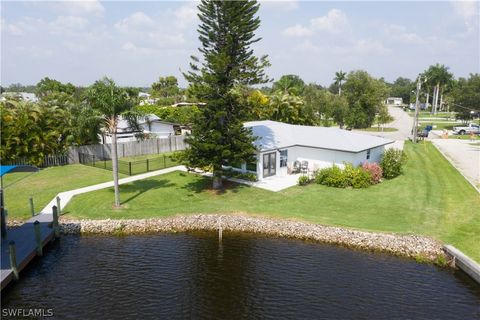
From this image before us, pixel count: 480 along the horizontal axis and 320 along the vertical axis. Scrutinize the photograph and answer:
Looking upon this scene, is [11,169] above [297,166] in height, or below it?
above

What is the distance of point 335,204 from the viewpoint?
2166 cm

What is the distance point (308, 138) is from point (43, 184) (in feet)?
67.7

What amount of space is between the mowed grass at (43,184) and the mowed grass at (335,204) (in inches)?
98.5

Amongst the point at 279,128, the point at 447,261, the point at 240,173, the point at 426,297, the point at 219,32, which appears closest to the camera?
the point at 426,297

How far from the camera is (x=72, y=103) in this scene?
107 ft

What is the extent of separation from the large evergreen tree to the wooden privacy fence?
801 centimetres

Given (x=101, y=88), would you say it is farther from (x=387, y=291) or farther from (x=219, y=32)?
(x=387, y=291)

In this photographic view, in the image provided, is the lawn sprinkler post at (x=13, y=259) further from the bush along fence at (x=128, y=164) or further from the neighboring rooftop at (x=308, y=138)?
the neighboring rooftop at (x=308, y=138)

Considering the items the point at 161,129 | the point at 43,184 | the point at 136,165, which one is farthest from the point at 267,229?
the point at 161,129

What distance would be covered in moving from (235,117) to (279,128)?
8.97 metres

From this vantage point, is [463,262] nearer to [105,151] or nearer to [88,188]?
[88,188]

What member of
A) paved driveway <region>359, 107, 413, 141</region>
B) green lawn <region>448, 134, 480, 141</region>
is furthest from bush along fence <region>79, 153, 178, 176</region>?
green lawn <region>448, 134, 480, 141</region>

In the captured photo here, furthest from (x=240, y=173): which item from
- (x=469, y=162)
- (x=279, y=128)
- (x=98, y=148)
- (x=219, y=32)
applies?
(x=469, y=162)

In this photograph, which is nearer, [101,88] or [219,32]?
[101,88]
